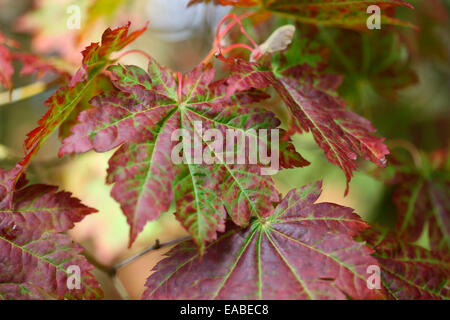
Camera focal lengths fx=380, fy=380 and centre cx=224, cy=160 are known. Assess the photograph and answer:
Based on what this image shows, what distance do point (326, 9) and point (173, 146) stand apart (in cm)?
40

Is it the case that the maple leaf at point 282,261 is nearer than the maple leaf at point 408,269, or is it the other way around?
the maple leaf at point 282,261

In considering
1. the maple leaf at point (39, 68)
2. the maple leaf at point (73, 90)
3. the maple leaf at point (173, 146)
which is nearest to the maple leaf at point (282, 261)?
the maple leaf at point (173, 146)

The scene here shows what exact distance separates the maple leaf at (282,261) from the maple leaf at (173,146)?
0.07 meters

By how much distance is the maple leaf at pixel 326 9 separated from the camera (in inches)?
25.3

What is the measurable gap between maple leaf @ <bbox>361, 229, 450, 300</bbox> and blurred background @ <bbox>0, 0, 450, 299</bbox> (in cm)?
30

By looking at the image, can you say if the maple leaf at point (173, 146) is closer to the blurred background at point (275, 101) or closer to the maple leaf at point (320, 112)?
the maple leaf at point (320, 112)

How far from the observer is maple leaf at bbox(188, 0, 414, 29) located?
2.11ft

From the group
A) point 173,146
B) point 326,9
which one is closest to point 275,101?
point 326,9

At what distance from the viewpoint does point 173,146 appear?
53 centimetres

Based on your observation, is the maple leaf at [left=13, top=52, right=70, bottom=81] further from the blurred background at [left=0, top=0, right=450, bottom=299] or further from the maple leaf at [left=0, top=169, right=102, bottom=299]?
the maple leaf at [left=0, top=169, right=102, bottom=299]

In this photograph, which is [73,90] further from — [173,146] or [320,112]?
[320,112]

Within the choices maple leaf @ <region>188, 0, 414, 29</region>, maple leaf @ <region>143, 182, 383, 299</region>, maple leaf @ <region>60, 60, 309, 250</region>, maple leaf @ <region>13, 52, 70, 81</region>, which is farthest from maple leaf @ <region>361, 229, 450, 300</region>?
maple leaf @ <region>13, 52, 70, 81</region>
